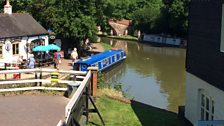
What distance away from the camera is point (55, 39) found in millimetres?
42500

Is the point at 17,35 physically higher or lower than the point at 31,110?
higher

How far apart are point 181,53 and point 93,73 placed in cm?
4067

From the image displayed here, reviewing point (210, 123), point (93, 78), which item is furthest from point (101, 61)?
point (210, 123)

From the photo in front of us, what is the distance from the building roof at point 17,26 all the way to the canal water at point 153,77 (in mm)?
7186

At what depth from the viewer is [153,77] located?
3700 centimetres

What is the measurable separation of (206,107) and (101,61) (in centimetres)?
2301

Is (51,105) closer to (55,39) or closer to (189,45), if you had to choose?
(189,45)

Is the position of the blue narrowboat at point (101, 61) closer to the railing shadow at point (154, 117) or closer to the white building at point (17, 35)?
the white building at point (17, 35)

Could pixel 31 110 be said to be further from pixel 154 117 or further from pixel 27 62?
pixel 27 62

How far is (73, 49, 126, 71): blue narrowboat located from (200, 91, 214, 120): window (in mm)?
18607

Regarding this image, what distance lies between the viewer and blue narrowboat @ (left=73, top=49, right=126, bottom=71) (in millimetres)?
33531

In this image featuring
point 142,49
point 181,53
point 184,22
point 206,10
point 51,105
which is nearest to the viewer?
point 206,10

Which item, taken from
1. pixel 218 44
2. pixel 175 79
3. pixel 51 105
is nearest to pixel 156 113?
pixel 51 105

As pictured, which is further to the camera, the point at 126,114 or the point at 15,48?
the point at 15,48
